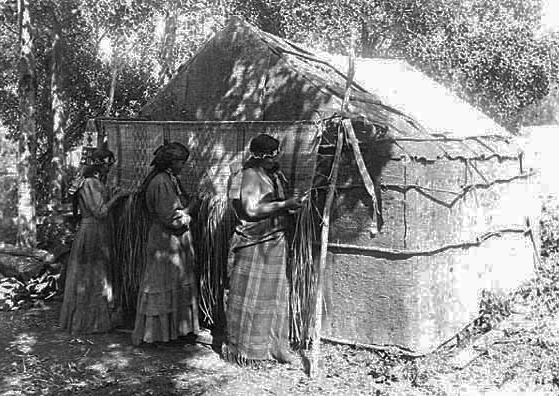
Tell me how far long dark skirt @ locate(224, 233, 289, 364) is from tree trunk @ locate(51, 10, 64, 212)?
412 inches

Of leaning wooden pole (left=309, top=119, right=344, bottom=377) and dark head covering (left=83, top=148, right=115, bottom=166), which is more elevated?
dark head covering (left=83, top=148, right=115, bottom=166)

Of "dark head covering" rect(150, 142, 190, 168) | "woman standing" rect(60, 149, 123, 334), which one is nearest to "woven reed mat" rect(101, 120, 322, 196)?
"woman standing" rect(60, 149, 123, 334)

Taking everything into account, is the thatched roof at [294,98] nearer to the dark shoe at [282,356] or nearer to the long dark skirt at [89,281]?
the long dark skirt at [89,281]

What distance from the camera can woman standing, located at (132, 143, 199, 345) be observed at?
578 cm

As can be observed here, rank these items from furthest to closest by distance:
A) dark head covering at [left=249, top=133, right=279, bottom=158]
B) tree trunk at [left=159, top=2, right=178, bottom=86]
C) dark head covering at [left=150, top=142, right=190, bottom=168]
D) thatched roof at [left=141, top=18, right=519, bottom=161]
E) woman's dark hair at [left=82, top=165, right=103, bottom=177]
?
tree trunk at [left=159, top=2, right=178, bottom=86] < woman's dark hair at [left=82, top=165, right=103, bottom=177] < thatched roof at [left=141, top=18, right=519, bottom=161] < dark head covering at [left=150, top=142, right=190, bottom=168] < dark head covering at [left=249, top=133, right=279, bottom=158]

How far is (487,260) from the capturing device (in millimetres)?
6969

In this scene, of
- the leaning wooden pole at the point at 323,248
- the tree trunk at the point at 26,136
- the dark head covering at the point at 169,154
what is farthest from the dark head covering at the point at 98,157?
the tree trunk at the point at 26,136

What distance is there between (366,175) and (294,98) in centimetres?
133

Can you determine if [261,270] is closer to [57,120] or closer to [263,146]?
[263,146]

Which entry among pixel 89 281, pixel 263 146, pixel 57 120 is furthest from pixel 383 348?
pixel 57 120

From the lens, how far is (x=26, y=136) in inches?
444

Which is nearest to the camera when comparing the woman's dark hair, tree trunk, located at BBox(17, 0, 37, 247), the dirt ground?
the dirt ground

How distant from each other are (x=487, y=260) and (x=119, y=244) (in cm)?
422

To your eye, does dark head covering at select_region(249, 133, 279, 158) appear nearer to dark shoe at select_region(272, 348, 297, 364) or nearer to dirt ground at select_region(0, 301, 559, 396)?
dark shoe at select_region(272, 348, 297, 364)
